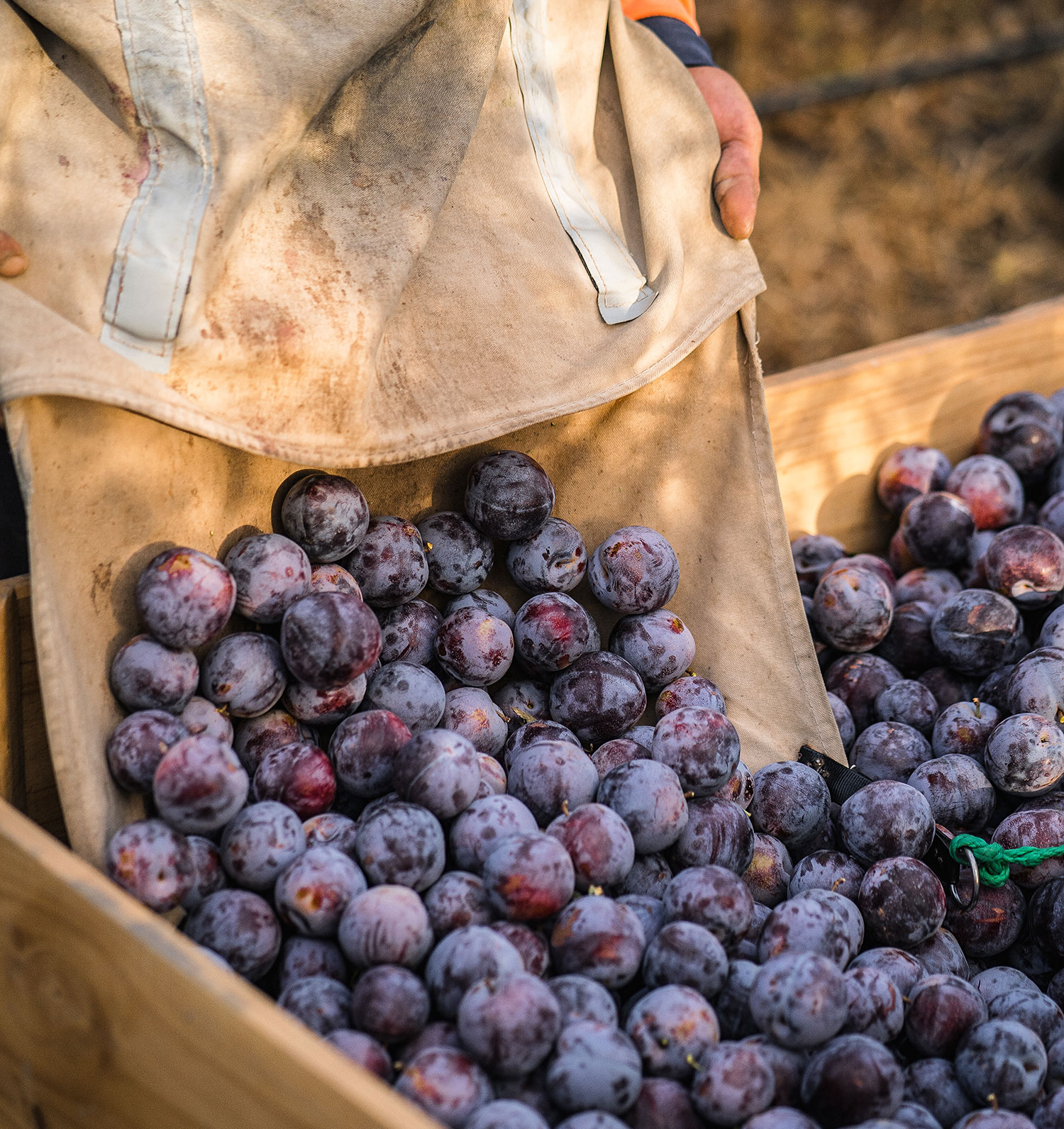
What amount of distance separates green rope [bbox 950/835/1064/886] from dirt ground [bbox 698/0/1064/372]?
2947mm

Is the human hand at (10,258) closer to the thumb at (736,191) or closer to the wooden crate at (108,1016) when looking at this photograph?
the wooden crate at (108,1016)

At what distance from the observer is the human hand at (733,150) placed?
5.51ft

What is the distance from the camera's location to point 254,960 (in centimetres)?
108

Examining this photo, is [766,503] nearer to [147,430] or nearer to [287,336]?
[287,336]

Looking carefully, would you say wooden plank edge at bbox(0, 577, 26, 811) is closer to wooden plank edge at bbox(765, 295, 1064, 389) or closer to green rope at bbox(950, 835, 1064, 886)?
green rope at bbox(950, 835, 1064, 886)

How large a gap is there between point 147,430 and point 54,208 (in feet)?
0.91

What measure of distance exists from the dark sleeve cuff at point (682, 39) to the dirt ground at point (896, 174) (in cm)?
216

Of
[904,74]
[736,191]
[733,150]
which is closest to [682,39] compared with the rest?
[733,150]

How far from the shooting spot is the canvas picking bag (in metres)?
1.18

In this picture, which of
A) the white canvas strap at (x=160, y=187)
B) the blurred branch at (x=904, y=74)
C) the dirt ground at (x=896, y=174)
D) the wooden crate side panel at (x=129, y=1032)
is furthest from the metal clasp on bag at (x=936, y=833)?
the blurred branch at (x=904, y=74)

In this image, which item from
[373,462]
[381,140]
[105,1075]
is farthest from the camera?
[381,140]

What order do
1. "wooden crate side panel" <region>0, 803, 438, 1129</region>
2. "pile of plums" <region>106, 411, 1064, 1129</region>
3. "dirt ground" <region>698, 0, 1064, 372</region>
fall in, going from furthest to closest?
"dirt ground" <region>698, 0, 1064, 372</region> → "pile of plums" <region>106, 411, 1064, 1129</region> → "wooden crate side panel" <region>0, 803, 438, 1129</region>

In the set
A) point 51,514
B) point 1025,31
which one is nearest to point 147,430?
point 51,514

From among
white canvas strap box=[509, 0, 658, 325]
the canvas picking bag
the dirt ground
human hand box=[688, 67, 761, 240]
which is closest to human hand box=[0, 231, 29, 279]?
the canvas picking bag
